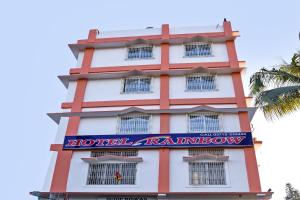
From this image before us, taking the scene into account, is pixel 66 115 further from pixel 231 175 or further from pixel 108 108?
pixel 231 175

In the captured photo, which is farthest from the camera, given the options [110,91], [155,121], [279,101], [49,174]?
[110,91]

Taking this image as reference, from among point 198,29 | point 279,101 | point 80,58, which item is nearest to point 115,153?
point 80,58

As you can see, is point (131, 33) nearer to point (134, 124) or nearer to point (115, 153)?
point (134, 124)

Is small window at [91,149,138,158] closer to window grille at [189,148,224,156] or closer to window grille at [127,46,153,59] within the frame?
window grille at [189,148,224,156]

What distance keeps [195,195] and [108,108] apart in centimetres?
632

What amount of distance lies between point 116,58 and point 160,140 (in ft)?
20.7

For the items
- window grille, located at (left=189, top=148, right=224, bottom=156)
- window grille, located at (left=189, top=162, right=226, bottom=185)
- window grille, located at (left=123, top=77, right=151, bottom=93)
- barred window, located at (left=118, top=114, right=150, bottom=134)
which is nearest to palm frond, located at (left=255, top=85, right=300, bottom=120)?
window grille, located at (left=189, top=148, right=224, bottom=156)

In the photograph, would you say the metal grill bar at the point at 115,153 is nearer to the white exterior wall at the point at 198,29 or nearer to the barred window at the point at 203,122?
the barred window at the point at 203,122

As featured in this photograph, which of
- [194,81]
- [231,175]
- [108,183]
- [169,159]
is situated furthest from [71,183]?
[194,81]

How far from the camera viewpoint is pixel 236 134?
14203mm

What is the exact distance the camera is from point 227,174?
43.8 ft

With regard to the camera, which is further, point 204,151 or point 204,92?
point 204,92

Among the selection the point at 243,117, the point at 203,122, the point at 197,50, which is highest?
the point at 197,50

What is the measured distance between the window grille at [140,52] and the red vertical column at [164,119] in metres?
0.83
